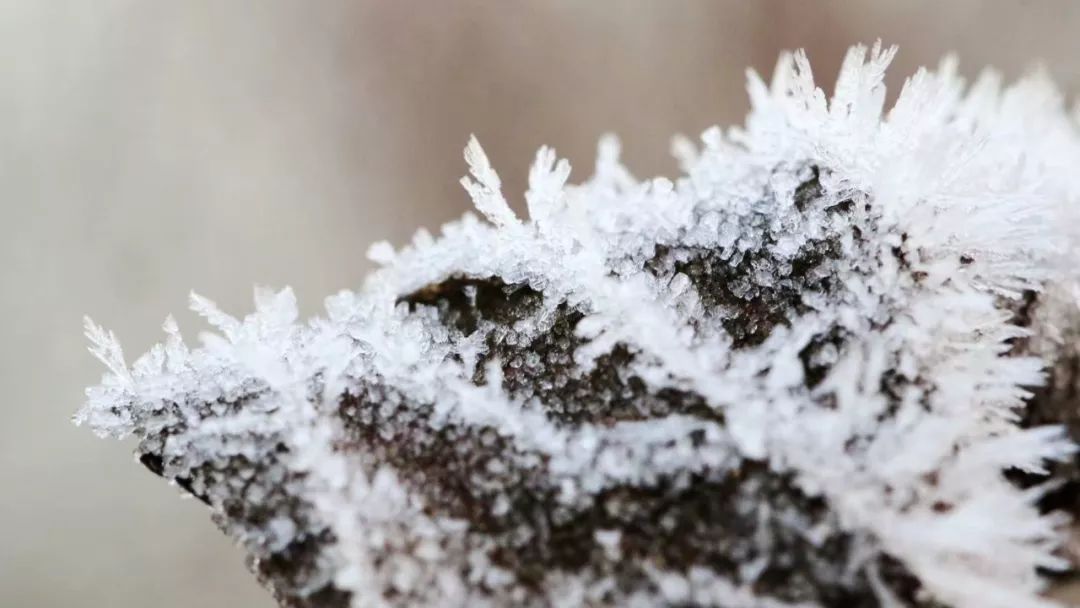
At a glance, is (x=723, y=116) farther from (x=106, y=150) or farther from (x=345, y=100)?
(x=106, y=150)

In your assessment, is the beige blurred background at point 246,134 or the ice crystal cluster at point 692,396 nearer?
the ice crystal cluster at point 692,396

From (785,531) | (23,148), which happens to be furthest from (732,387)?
(23,148)

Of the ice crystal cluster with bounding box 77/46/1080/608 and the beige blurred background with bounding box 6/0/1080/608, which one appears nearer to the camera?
the ice crystal cluster with bounding box 77/46/1080/608

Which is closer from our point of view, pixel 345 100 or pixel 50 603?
pixel 50 603

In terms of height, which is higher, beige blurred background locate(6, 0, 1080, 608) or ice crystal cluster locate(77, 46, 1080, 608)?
beige blurred background locate(6, 0, 1080, 608)
